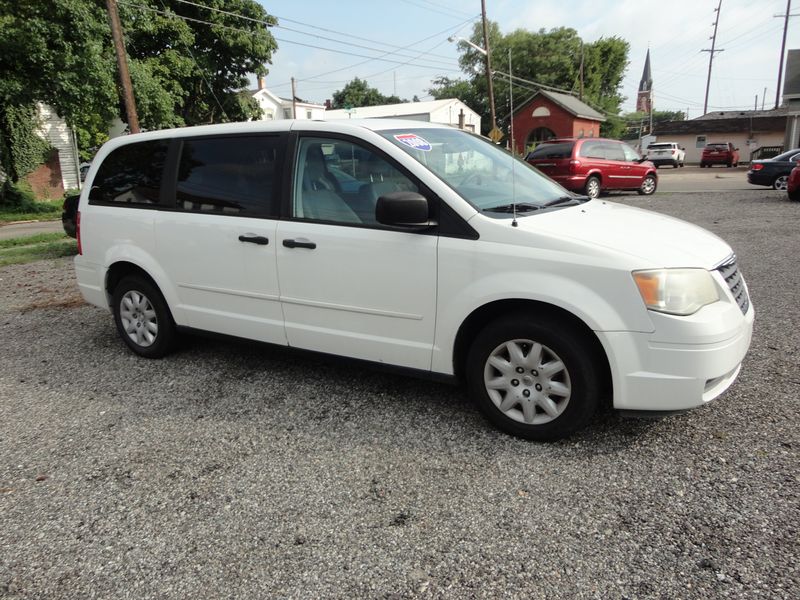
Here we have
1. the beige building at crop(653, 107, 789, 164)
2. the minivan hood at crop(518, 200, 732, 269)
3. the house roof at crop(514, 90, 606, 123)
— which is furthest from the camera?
the beige building at crop(653, 107, 789, 164)

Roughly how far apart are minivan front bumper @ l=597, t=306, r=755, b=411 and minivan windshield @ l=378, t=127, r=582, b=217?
0.99 m

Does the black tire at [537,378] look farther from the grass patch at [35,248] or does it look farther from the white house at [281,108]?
the white house at [281,108]

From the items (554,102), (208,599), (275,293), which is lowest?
(208,599)

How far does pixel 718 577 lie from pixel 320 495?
1732 mm

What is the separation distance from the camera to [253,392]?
13.2 feet

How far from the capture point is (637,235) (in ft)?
10.2

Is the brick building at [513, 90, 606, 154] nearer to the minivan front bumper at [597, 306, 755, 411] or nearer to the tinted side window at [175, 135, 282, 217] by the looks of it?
the tinted side window at [175, 135, 282, 217]

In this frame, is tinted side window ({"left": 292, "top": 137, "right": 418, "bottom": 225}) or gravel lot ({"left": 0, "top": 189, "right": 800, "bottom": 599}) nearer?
gravel lot ({"left": 0, "top": 189, "right": 800, "bottom": 599})

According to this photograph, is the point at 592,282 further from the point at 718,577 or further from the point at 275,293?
the point at 275,293

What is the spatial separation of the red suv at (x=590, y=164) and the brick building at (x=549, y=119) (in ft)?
93.7

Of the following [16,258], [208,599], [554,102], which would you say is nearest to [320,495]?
[208,599]

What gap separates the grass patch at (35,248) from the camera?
10.6 metres

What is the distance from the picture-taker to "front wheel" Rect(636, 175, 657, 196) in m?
18.0

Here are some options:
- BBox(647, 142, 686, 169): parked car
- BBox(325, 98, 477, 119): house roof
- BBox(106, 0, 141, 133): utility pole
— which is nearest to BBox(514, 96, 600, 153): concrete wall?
BBox(647, 142, 686, 169): parked car
